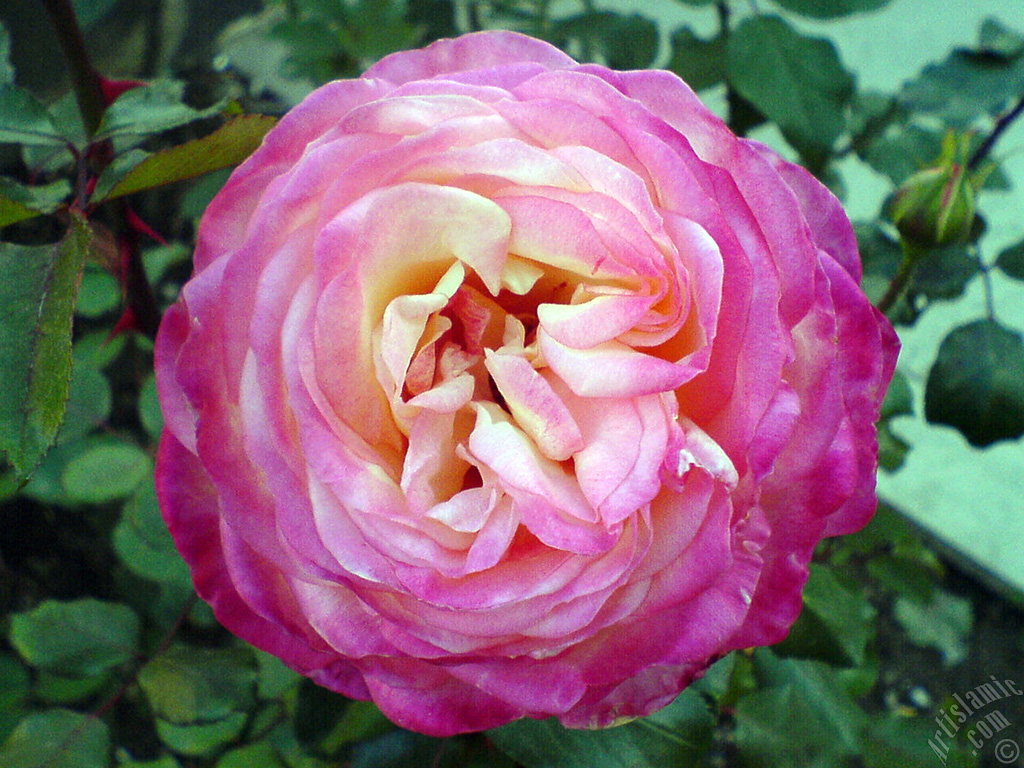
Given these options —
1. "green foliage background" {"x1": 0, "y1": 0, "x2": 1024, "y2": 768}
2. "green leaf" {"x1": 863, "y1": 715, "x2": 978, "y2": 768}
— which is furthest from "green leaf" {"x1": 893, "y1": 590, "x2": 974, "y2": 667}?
"green leaf" {"x1": 863, "y1": 715, "x2": 978, "y2": 768}

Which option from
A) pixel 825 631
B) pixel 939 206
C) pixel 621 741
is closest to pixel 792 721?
pixel 825 631

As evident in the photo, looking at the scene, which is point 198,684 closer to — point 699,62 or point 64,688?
point 64,688

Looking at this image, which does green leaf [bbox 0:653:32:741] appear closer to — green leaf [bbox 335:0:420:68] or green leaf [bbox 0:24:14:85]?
green leaf [bbox 0:24:14:85]

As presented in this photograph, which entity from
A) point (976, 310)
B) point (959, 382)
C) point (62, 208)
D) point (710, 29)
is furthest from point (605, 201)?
point (710, 29)

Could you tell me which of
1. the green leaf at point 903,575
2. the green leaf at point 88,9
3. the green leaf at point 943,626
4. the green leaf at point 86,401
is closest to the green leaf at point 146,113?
the green leaf at point 88,9

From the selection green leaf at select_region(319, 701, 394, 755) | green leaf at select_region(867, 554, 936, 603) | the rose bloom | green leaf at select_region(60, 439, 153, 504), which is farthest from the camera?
green leaf at select_region(867, 554, 936, 603)

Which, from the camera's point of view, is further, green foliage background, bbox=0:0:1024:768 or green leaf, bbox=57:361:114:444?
green leaf, bbox=57:361:114:444

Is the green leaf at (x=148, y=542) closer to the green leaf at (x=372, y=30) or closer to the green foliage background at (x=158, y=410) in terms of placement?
the green foliage background at (x=158, y=410)

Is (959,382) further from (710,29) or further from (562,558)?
(710,29)
